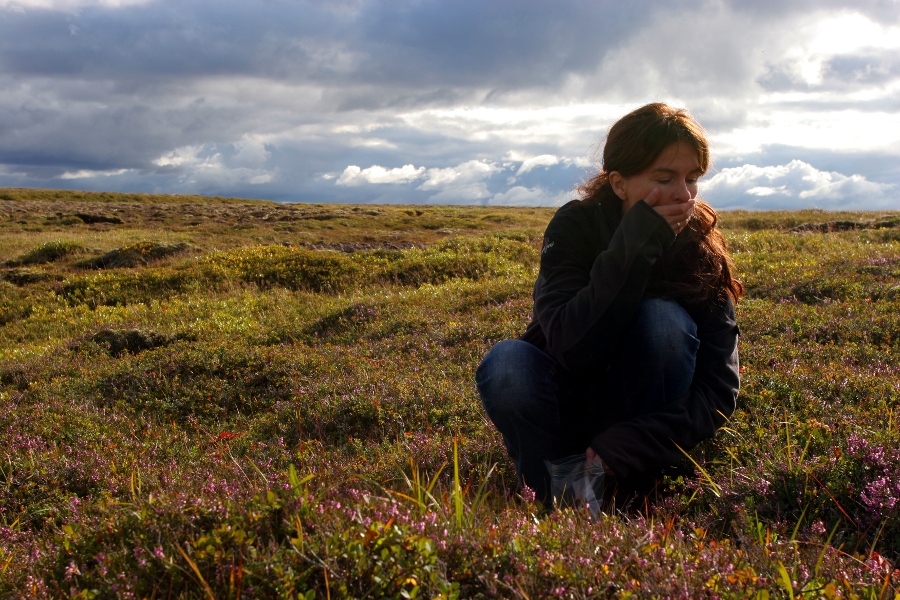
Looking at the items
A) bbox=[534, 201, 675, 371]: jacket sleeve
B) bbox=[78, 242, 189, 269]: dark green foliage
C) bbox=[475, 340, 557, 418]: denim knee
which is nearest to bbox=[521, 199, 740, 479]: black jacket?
bbox=[534, 201, 675, 371]: jacket sleeve

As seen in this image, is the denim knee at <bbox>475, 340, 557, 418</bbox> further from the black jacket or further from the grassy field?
the grassy field

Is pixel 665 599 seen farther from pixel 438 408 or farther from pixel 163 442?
pixel 163 442

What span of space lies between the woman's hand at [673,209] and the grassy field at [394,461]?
137 centimetres

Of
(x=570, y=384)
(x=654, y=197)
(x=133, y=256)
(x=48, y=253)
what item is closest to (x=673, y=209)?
(x=654, y=197)

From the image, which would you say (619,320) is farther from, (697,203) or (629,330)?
(697,203)

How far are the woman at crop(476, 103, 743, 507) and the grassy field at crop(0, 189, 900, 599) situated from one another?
0.32 metres

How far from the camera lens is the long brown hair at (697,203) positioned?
3578 millimetres

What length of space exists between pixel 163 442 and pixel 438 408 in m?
2.32

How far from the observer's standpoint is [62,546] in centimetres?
256

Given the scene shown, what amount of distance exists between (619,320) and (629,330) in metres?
0.29

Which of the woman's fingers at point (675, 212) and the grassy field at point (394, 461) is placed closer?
the grassy field at point (394, 461)

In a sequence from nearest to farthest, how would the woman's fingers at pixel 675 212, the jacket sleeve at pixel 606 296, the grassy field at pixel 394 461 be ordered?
1. the grassy field at pixel 394 461
2. the jacket sleeve at pixel 606 296
3. the woman's fingers at pixel 675 212

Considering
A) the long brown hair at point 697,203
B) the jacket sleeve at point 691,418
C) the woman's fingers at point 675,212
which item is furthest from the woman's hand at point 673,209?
the jacket sleeve at point 691,418

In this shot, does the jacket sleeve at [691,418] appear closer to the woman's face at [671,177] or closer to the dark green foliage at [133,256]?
the woman's face at [671,177]
